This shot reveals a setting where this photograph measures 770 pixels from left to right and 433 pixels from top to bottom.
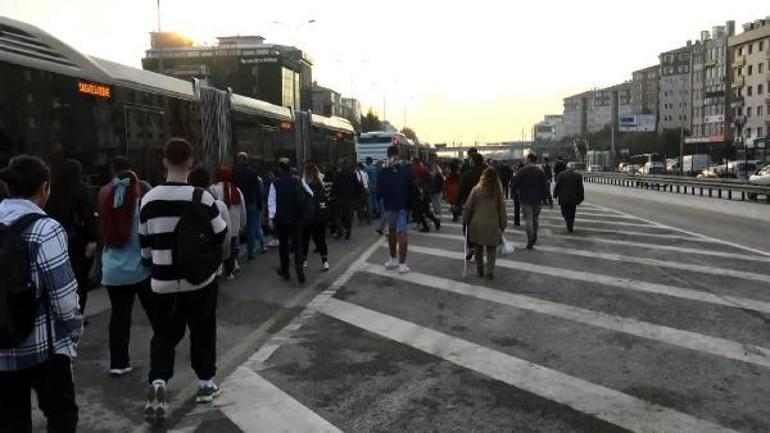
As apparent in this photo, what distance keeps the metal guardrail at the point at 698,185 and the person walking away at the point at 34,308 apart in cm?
2942

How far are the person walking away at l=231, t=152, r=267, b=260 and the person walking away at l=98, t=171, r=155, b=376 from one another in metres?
6.58

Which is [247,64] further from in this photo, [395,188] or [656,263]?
[656,263]

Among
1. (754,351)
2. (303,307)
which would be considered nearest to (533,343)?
(754,351)

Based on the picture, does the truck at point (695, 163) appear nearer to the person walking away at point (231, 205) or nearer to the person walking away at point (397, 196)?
the person walking away at point (397, 196)

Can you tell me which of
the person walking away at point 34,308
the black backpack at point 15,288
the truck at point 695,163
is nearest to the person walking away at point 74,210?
the person walking away at point 34,308

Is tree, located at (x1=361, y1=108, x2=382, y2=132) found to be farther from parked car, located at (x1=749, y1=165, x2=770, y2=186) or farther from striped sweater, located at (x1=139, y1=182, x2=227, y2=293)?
striped sweater, located at (x1=139, y1=182, x2=227, y2=293)

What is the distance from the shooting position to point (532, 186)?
45.8 ft

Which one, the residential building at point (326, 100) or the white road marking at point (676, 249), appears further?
the residential building at point (326, 100)

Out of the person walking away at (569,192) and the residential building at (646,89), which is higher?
the residential building at (646,89)

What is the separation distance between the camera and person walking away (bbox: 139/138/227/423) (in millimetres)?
4918

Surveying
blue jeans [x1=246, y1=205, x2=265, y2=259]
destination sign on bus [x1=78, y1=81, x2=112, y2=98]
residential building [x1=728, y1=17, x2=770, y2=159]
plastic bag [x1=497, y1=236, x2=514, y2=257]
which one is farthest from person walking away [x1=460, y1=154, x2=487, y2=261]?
residential building [x1=728, y1=17, x2=770, y2=159]

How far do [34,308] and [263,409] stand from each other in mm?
2223

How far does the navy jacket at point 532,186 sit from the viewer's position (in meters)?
13.9

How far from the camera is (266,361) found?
21.0ft
